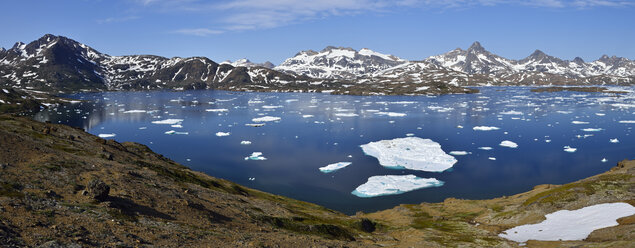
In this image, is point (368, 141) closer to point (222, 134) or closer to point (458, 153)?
point (458, 153)

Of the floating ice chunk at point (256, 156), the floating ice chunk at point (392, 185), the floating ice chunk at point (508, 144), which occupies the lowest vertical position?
the floating ice chunk at point (392, 185)

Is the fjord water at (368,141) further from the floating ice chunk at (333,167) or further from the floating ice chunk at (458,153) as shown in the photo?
the floating ice chunk at (458,153)

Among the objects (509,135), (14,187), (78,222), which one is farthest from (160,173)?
(509,135)

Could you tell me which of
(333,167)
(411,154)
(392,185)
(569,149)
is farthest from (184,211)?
(569,149)

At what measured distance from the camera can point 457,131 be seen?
107812mm

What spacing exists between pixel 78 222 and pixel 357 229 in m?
27.6

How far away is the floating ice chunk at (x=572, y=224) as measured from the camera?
115ft

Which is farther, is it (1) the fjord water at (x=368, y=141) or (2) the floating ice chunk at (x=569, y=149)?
(2) the floating ice chunk at (x=569, y=149)

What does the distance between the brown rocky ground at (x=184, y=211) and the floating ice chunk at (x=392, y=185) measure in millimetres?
6881

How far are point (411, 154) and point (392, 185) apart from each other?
19.1 meters

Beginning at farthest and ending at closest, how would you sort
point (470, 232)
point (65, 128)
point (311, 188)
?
point (311, 188) < point (65, 128) < point (470, 232)

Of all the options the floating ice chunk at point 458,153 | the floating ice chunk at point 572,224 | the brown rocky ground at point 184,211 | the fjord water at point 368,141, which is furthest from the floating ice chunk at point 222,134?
the floating ice chunk at point 572,224

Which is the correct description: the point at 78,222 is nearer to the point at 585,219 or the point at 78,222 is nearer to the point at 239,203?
the point at 239,203

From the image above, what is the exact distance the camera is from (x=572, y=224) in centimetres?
3803
